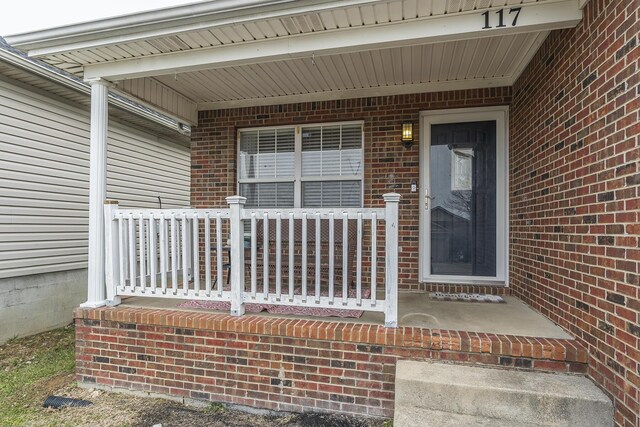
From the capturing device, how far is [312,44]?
2705 mm

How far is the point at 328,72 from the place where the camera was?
369 centimetres

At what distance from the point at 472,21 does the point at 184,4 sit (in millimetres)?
2026

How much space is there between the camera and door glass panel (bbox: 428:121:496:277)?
384 centimetres

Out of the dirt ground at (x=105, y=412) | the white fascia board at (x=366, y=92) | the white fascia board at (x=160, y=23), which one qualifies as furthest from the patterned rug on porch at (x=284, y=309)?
the white fascia board at (x=366, y=92)

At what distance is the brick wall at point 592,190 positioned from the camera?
1.76 m

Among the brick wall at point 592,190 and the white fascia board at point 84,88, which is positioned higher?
the white fascia board at point 84,88

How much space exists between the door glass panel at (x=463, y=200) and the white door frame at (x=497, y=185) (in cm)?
5

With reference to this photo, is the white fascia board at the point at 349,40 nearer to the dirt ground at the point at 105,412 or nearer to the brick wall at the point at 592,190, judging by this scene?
the brick wall at the point at 592,190

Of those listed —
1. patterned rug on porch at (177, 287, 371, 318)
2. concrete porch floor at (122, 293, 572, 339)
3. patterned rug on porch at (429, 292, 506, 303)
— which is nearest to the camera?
concrete porch floor at (122, 293, 572, 339)

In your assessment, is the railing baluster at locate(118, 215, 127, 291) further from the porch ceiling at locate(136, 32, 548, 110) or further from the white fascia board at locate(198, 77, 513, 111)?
the white fascia board at locate(198, 77, 513, 111)

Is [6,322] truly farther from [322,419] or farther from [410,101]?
[410,101]

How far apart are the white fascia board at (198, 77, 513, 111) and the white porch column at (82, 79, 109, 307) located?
155 cm

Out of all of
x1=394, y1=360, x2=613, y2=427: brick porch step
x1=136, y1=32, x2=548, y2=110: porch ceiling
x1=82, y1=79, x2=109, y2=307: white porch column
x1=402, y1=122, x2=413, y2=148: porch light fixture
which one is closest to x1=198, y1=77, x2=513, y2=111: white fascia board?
x1=136, y1=32, x2=548, y2=110: porch ceiling

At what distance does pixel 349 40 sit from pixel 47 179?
4563mm
